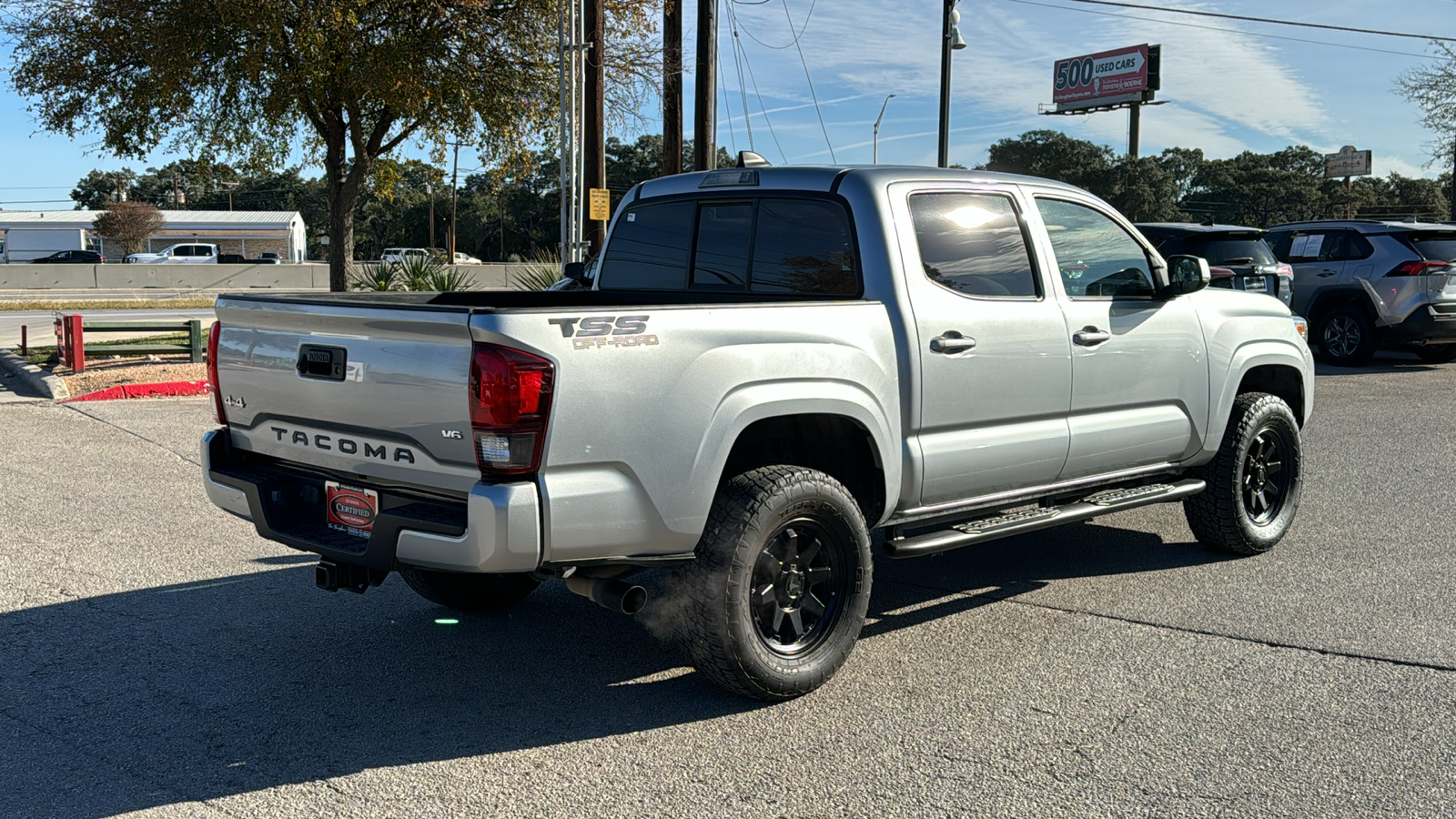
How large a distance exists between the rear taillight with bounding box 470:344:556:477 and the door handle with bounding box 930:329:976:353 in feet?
5.94

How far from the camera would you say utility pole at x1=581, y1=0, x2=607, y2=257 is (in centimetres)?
1659

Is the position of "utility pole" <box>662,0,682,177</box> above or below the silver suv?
above

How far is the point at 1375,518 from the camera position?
24.1 ft

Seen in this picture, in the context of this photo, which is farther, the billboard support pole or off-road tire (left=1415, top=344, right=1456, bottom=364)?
the billboard support pole

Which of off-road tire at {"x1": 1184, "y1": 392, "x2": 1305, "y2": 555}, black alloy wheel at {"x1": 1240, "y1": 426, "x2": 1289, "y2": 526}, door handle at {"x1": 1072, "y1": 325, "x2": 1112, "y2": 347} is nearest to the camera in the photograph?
door handle at {"x1": 1072, "y1": 325, "x2": 1112, "y2": 347}

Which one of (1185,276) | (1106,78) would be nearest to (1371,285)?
(1185,276)

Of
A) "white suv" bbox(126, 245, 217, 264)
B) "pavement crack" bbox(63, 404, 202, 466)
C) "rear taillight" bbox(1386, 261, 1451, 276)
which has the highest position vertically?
"white suv" bbox(126, 245, 217, 264)

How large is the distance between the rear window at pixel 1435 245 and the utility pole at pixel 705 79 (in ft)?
35.1

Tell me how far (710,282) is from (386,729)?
244 cm

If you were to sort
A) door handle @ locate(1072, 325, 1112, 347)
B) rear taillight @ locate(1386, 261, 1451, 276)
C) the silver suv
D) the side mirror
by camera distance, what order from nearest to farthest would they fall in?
1. door handle @ locate(1072, 325, 1112, 347)
2. the side mirror
3. rear taillight @ locate(1386, 261, 1451, 276)
4. the silver suv

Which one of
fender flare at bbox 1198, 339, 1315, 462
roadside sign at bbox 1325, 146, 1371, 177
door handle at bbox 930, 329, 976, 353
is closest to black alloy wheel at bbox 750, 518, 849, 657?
door handle at bbox 930, 329, 976, 353

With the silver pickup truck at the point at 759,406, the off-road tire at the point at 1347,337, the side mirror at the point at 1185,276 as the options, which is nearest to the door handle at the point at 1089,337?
the silver pickup truck at the point at 759,406

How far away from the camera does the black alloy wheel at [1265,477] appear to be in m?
6.53

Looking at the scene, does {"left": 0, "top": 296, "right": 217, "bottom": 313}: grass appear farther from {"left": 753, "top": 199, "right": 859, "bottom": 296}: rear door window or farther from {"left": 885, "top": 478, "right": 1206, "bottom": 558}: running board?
{"left": 885, "top": 478, "right": 1206, "bottom": 558}: running board
